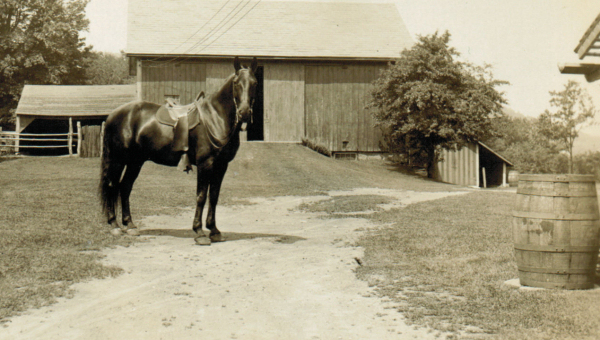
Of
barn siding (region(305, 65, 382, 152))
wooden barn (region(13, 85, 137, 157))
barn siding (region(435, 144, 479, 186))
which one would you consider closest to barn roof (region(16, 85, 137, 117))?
wooden barn (region(13, 85, 137, 157))

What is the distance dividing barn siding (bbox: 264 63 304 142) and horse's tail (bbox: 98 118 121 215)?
20.8 metres

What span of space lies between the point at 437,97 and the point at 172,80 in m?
13.9

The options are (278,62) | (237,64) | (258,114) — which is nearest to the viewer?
(237,64)

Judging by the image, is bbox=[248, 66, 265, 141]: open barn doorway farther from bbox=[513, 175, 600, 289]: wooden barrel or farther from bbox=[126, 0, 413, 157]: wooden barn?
bbox=[513, 175, 600, 289]: wooden barrel

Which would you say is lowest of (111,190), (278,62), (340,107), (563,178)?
(111,190)

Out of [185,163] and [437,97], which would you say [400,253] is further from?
[437,97]

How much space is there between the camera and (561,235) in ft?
18.9

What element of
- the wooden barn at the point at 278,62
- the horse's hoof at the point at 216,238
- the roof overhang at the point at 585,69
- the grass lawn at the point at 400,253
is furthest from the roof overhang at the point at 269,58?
the roof overhang at the point at 585,69

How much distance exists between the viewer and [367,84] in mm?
30766

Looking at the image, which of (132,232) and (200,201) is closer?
(200,201)

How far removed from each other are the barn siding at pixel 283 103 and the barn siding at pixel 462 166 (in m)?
7.92

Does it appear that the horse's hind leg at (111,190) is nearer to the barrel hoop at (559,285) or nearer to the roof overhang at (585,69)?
the barrel hoop at (559,285)

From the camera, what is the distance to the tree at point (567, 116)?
136 feet

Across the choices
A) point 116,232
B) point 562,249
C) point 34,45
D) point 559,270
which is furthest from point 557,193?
point 34,45
